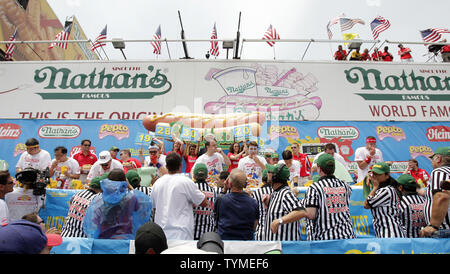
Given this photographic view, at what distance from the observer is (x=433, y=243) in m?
3.04

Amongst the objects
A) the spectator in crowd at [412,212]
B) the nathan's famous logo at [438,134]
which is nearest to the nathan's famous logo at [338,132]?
the nathan's famous logo at [438,134]

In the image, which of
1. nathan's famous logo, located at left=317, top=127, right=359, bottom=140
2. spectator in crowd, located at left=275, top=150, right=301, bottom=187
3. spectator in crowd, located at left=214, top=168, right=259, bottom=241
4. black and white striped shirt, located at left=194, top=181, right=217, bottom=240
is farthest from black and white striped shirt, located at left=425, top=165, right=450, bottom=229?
nathan's famous logo, located at left=317, top=127, right=359, bottom=140

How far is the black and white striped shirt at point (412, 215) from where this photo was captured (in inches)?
149

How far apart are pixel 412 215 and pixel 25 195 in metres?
5.58

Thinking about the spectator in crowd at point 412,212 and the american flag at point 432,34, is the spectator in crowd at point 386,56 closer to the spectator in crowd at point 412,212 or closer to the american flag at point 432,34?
the american flag at point 432,34

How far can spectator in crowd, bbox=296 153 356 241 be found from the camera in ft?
10.9

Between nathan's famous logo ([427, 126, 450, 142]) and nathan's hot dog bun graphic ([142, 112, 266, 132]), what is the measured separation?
626cm

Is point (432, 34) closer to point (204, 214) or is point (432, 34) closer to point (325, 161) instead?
point (325, 161)

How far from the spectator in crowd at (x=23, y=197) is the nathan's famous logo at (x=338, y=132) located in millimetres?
8836

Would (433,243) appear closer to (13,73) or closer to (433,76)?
(433,76)

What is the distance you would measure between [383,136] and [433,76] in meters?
3.80

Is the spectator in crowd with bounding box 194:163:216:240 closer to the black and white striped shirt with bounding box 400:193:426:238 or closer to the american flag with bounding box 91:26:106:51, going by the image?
the black and white striped shirt with bounding box 400:193:426:238

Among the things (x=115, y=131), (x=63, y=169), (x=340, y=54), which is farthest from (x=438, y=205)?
(x=340, y=54)
